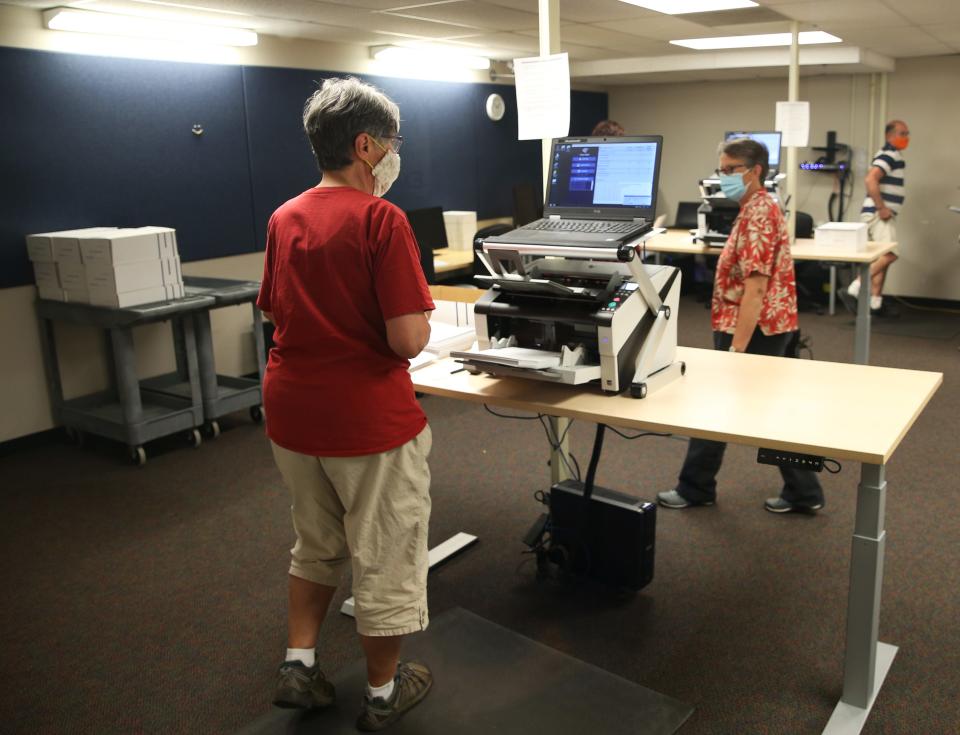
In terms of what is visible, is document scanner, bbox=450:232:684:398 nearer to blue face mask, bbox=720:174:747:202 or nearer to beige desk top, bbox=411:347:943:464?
beige desk top, bbox=411:347:943:464

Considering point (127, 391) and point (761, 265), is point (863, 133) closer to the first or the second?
point (761, 265)

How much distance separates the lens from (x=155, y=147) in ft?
16.1

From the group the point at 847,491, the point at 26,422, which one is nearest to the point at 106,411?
the point at 26,422

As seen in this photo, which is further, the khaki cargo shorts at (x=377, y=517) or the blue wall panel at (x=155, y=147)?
the blue wall panel at (x=155, y=147)

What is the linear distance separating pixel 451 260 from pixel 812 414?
13.4 feet

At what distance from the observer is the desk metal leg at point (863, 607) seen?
2109 millimetres

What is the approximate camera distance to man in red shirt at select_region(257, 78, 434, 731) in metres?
1.89

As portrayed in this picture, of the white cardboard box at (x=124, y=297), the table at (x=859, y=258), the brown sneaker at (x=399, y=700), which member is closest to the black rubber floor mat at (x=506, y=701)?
the brown sneaker at (x=399, y=700)

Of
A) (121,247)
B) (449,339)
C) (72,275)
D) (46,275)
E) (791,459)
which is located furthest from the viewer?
(46,275)

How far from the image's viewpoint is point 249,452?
4.48 metres

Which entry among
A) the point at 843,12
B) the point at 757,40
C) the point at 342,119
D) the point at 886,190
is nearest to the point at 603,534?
the point at 342,119

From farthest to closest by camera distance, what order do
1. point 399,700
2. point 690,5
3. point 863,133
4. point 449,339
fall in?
point 863,133 < point 690,5 < point 449,339 < point 399,700

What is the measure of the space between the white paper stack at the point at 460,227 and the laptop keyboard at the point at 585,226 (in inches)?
161

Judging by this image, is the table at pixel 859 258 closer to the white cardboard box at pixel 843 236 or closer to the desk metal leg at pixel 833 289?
the white cardboard box at pixel 843 236
